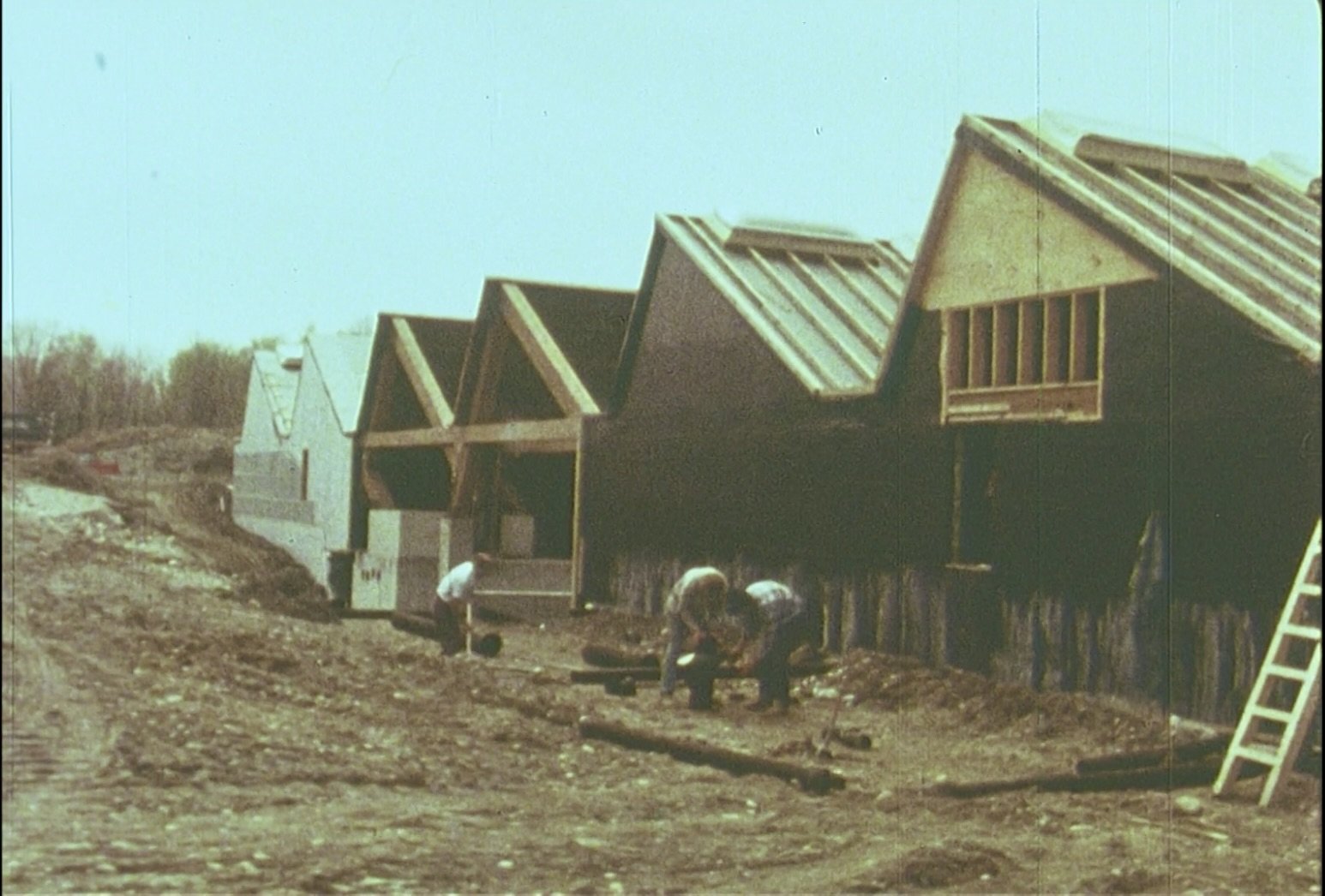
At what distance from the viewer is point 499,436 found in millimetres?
5219

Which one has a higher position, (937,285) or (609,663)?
(937,285)

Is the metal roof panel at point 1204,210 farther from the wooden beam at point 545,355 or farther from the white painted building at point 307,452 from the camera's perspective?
the white painted building at point 307,452

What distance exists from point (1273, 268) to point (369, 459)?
9.76 feet

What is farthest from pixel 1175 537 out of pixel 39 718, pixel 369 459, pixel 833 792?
pixel 39 718

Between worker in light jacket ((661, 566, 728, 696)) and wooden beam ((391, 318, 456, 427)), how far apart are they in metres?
1.00

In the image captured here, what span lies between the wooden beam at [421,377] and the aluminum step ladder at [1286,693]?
2.76m

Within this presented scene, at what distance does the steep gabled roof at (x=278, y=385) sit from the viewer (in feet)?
15.1

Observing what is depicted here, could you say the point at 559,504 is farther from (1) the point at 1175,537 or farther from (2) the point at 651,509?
(1) the point at 1175,537

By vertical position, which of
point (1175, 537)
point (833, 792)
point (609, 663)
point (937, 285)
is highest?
point (937, 285)

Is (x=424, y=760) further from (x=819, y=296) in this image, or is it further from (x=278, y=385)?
(x=819, y=296)

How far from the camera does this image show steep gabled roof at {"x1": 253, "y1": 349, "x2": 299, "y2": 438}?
460cm

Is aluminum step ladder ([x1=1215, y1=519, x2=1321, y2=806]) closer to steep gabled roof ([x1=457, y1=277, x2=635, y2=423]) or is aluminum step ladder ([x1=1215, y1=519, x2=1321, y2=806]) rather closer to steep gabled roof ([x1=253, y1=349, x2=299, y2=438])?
steep gabled roof ([x1=457, y1=277, x2=635, y2=423])

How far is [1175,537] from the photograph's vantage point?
4828 mm

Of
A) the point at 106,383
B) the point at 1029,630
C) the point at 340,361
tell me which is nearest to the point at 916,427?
the point at 1029,630
